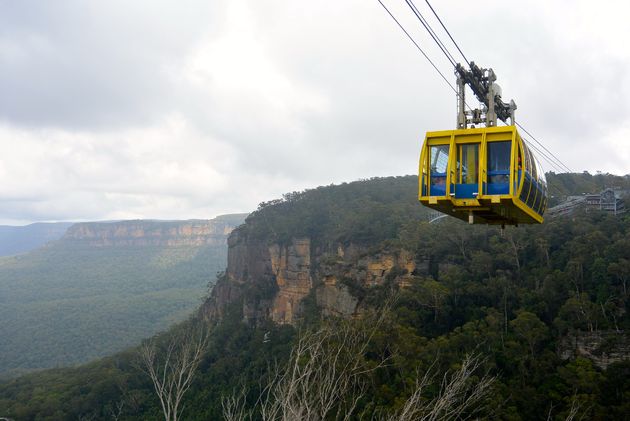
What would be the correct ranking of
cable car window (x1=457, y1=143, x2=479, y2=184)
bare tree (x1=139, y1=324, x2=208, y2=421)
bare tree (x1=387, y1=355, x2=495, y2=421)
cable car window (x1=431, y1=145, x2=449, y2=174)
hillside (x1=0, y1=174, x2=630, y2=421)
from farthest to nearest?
hillside (x1=0, y1=174, x2=630, y2=421) < bare tree (x1=139, y1=324, x2=208, y2=421) < cable car window (x1=431, y1=145, x2=449, y2=174) < cable car window (x1=457, y1=143, x2=479, y2=184) < bare tree (x1=387, y1=355, x2=495, y2=421)

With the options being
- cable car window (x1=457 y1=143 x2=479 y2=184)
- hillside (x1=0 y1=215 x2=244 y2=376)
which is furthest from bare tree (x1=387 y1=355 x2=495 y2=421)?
hillside (x1=0 y1=215 x2=244 y2=376)

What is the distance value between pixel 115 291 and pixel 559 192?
104 m

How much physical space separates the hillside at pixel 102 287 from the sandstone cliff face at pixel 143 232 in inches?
11.6

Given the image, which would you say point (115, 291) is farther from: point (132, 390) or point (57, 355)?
point (132, 390)

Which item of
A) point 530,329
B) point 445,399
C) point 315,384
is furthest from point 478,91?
point 530,329

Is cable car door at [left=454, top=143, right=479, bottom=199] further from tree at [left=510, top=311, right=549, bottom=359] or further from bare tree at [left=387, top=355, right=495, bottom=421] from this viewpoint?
tree at [left=510, top=311, right=549, bottom=359]

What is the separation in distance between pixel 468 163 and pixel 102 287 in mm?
129210

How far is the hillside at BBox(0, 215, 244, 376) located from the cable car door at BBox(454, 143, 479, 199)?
73146mm

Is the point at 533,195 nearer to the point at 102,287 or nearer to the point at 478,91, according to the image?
the point at 478,91

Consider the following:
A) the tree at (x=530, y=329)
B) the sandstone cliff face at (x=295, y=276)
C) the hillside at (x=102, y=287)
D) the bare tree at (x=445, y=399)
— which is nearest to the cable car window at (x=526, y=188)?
the bare tree at (x=445, y=399)

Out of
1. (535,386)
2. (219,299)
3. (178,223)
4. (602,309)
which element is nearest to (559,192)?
(602,309)

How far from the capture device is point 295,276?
53094 millimetres

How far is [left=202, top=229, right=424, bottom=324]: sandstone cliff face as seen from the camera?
35750mm

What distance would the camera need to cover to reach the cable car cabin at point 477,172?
376 inches
